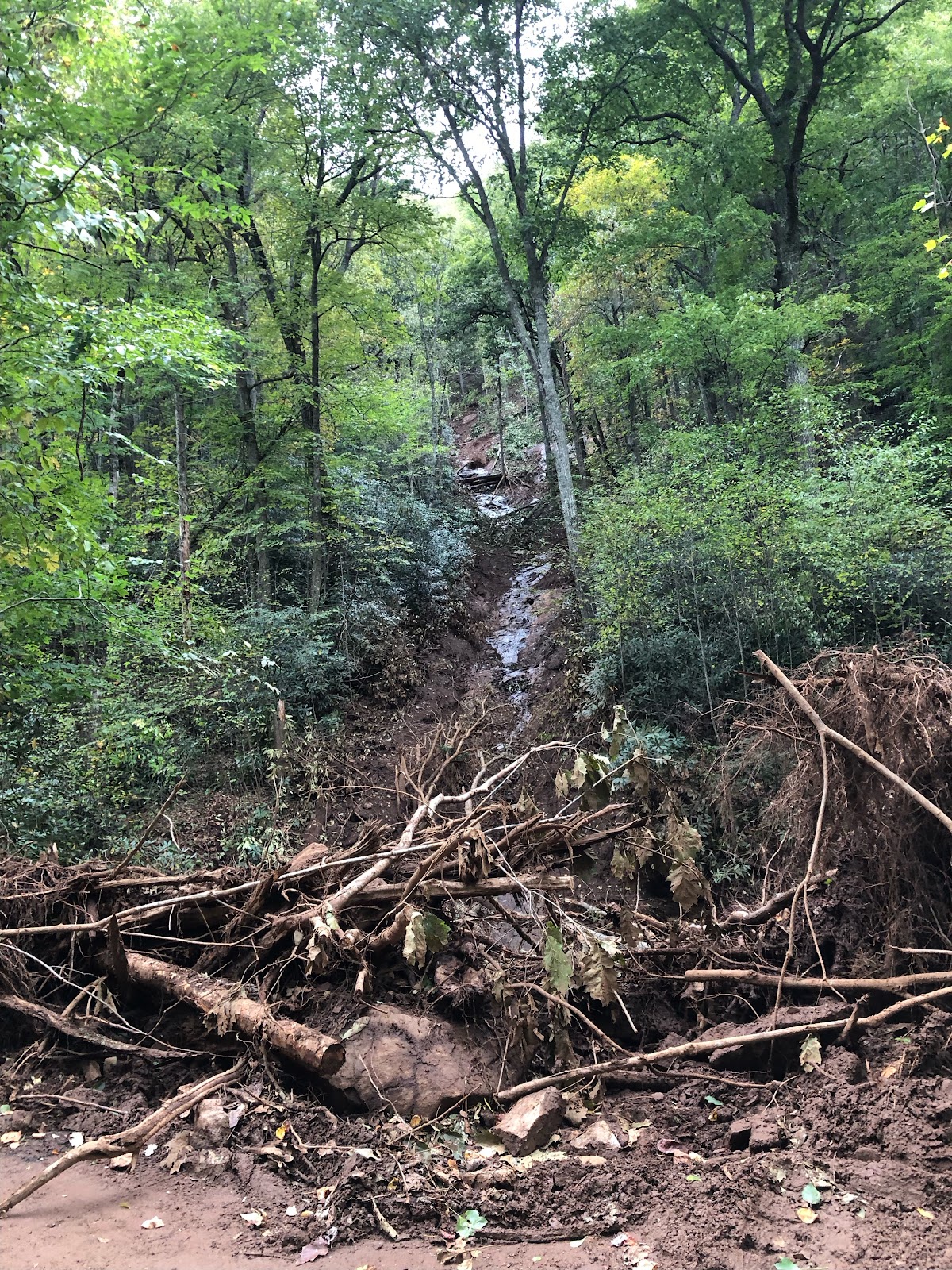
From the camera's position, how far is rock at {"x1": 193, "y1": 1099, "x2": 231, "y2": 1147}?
3.74m

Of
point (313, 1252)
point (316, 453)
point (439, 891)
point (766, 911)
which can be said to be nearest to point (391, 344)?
point (316, 453)

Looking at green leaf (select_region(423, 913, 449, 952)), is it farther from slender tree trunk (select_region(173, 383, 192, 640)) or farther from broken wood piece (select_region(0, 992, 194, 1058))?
slender tree trunk (select_region(173, 383, 192, 640))

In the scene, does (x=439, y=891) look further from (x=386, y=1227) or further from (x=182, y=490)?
(x=182, y=490)

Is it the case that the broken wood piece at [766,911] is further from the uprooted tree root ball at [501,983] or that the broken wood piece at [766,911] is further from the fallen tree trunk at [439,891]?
the fallen tree trunk at [439,891]

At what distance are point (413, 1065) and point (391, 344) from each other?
15431 mm

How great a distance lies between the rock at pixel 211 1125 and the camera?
12.3ft

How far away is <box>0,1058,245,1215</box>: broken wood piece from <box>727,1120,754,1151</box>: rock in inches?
115

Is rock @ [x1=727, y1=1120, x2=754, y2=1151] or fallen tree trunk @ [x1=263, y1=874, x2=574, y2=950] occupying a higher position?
fallen tree trunk @ [x1=263, y1=874, x2=574, y2=950]

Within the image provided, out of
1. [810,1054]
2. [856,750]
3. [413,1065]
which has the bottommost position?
[810,1054]

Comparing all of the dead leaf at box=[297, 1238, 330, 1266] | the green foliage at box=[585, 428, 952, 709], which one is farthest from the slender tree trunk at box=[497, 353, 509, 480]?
the dead leaf at box=[297, 1238, 330, 1266]

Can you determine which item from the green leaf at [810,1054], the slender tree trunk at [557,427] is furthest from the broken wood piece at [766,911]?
the slender tree trunk at [557,427]

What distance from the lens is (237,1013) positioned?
4.27 metres

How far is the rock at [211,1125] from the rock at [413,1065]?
2.02 ft

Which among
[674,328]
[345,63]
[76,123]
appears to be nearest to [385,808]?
[76,123]
